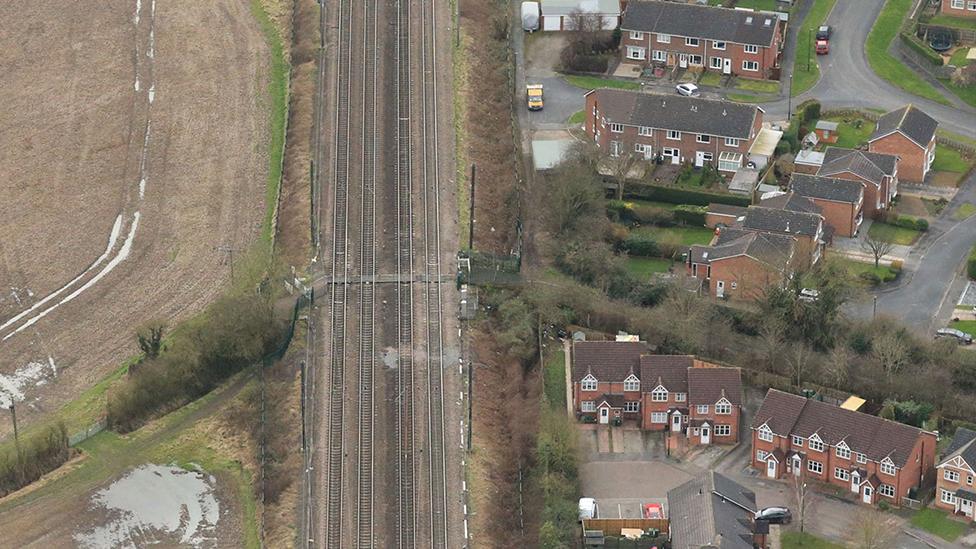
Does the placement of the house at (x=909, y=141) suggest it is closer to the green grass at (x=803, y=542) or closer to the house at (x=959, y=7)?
the house at (x=959, y=7)

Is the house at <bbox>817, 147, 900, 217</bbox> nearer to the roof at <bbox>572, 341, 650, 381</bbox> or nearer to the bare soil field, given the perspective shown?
the roof at <bbox>572, 341, 650, 381</bbox>

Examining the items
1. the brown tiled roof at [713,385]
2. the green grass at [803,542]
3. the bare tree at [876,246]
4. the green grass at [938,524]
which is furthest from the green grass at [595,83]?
the green grass at [803,542]

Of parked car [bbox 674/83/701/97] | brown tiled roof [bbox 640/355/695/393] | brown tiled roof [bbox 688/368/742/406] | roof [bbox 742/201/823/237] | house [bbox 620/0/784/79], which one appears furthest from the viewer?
house [bbox 620/0/784/79]

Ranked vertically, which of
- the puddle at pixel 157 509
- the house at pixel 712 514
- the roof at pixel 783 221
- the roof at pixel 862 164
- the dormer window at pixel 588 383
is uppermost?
the roof at pixel 862 164

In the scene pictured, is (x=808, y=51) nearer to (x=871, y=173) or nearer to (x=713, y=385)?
(x=871, y=173)

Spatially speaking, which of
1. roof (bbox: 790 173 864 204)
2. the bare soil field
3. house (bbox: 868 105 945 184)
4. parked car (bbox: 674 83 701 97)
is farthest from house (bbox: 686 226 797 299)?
the bare soil field

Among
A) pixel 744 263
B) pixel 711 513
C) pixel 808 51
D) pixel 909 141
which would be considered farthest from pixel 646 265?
pixel 808 51
